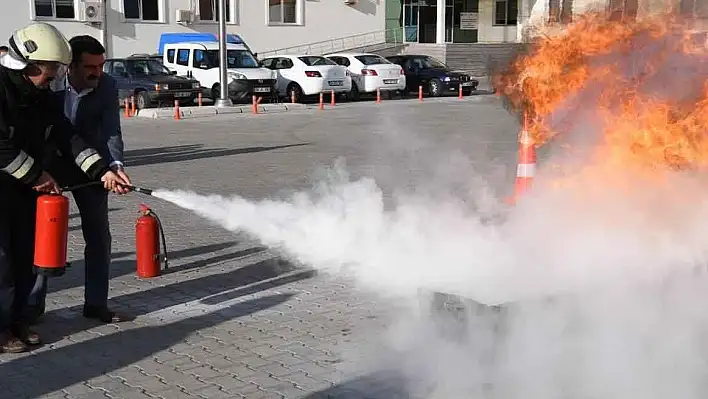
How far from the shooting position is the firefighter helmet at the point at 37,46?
184 inches

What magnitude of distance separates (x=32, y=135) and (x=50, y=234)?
2.18ft

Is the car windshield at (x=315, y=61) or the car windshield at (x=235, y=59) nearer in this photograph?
the car windshield at (x=235, y=59)

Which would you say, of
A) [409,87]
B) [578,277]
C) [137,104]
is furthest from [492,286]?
[409,87]

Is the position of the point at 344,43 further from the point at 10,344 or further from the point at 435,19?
the point at 10,344

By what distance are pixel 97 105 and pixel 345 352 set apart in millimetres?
2413

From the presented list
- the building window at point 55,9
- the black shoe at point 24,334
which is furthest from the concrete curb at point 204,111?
the black shoe at point 24,334

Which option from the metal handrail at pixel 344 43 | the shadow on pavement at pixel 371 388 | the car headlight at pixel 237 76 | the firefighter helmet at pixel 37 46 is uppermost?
the metal handrail at pixel 344 43

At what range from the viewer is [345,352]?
512 centimetres

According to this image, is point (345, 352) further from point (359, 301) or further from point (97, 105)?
point (97, 105)

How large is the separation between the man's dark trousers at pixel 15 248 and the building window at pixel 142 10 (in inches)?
1261

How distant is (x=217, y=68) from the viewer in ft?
90.5

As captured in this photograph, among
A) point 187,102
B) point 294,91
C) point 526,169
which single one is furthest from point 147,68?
point 526,169

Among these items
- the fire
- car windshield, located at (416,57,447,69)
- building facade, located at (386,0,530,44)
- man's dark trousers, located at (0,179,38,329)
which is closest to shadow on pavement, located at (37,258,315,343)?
man's dark trousers, located at (0,179,38,329)

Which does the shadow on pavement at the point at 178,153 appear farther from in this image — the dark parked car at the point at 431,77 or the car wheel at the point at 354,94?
the dark parked car at the point at 431,77
